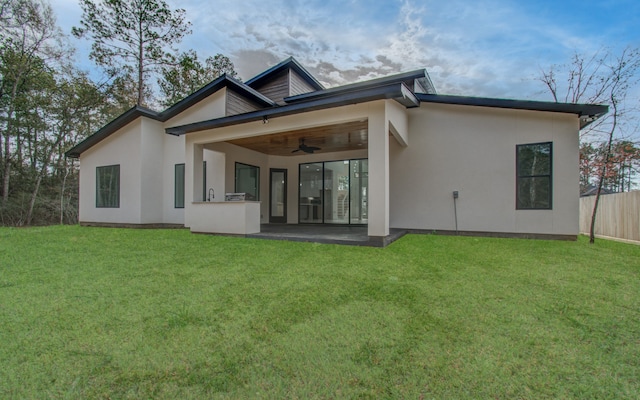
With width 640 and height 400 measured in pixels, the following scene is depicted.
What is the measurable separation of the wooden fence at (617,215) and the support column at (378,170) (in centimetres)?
617

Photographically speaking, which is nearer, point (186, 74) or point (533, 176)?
point (533, 176)

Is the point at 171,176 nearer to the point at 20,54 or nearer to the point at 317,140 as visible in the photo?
the point at 317,140

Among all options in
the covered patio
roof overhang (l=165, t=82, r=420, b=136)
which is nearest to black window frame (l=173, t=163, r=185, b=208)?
the covered patio

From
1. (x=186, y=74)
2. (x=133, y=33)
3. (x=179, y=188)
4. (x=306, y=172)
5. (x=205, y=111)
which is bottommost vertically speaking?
(x=179, y=188)

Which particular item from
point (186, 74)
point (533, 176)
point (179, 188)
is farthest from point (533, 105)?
point (186, 74)

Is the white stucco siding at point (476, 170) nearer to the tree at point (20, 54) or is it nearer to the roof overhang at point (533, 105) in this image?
the roof overhang at point (533, 105)

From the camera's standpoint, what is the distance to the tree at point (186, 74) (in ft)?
51.3

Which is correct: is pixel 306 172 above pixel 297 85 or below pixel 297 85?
below

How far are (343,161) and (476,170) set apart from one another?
4.15 m

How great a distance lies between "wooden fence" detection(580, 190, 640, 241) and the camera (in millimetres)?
6465

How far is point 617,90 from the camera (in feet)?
22.7

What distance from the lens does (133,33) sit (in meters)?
14.0

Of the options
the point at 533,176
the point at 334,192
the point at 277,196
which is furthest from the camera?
the point at 277,196

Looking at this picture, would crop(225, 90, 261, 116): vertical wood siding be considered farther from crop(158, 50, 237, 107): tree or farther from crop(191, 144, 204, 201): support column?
crop(158, 50, 237, 107): tree
